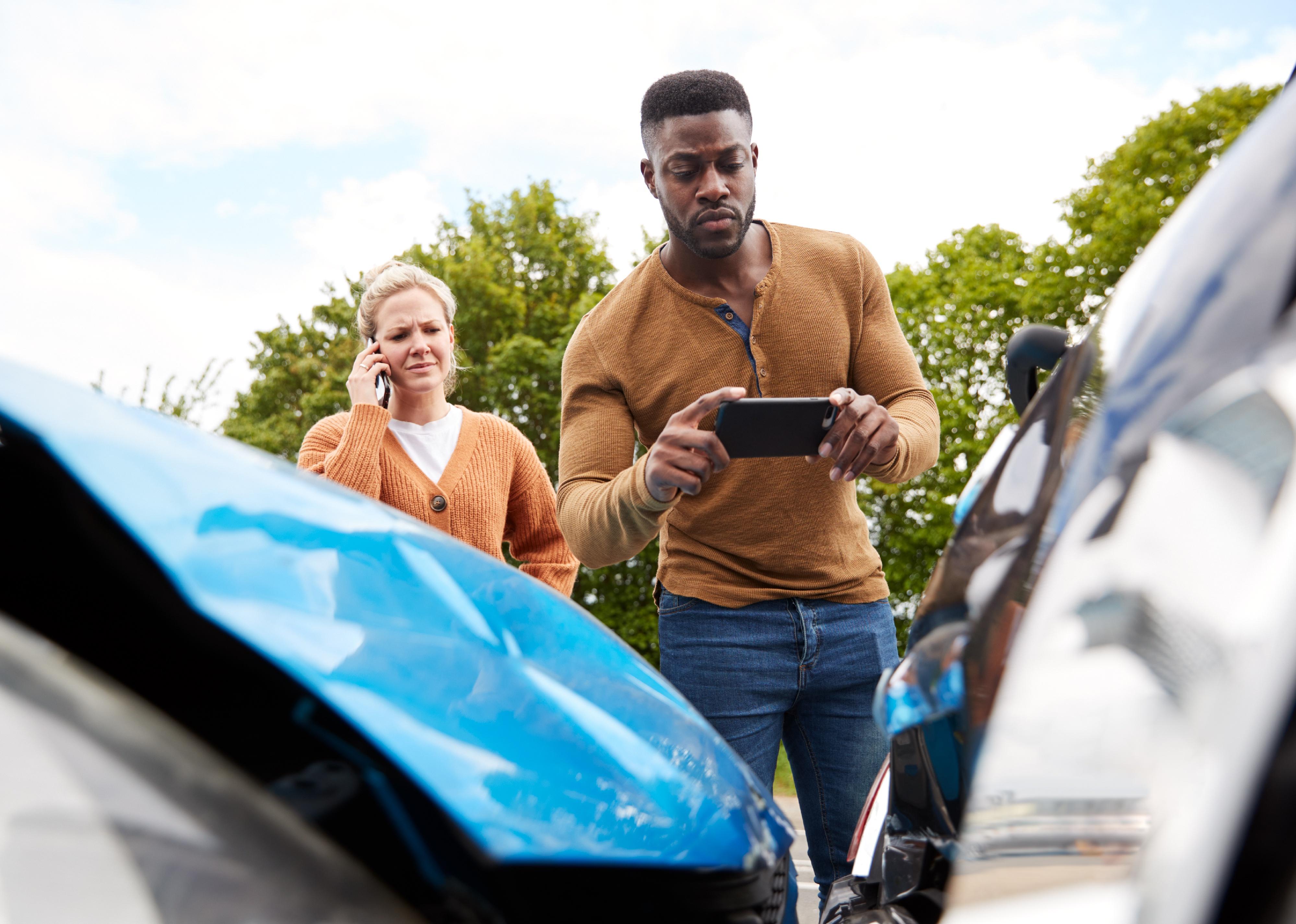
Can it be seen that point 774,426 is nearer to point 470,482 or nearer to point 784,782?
point 470,482

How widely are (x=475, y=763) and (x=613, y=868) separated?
4.9 inches

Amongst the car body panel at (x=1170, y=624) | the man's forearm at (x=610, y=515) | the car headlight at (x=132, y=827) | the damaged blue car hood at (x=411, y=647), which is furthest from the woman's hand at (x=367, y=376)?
the car body panel at (x=1170, y=624)

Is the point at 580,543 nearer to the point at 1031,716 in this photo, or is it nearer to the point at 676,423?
the point at 676,423

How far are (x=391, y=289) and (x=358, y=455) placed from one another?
31.6 inches

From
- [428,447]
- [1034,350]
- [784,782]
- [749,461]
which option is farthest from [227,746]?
[784,782]

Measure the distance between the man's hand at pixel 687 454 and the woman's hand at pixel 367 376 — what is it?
166 centimetres

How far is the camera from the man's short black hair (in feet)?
8.13

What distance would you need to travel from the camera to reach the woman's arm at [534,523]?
353 centimetres

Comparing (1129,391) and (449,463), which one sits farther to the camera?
(449,463)

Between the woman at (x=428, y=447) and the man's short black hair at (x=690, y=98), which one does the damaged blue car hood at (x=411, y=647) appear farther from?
the woman at (x=428, y=447)

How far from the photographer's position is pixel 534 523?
11.7 ft

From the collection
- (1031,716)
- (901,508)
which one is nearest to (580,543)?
(1031,716)

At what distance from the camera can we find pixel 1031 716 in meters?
0.58

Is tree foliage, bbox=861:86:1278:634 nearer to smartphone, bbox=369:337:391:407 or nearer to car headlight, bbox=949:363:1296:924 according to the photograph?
smartphone, bbox=369:337:391:407
